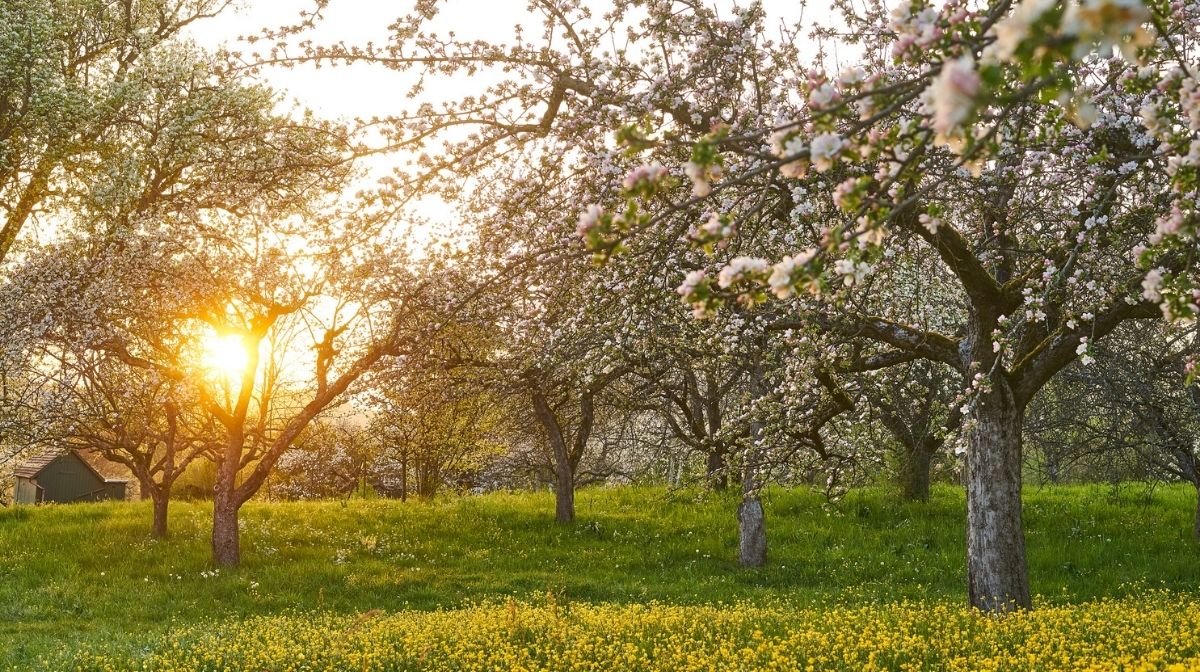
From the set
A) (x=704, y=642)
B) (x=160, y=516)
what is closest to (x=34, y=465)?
(x=160, y=516)

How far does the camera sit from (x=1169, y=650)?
741cm

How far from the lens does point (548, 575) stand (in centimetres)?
1734

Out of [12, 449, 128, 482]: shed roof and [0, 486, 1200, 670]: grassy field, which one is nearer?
[0, 486, 1200, 670]: grassy field

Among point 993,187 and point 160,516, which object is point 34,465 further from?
point 993,187

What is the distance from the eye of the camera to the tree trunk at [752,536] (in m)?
17.5

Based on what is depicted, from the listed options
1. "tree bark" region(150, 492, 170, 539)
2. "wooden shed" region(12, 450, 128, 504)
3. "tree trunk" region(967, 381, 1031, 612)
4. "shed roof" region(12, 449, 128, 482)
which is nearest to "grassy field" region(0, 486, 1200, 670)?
"tree bark" region(150, 492, 170, 539)

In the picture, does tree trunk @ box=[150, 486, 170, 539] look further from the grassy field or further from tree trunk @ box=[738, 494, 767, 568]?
tree trunk @ box=[738, 494, 767, 568]

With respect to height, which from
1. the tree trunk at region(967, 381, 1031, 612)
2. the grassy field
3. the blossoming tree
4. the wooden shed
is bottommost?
the wooden shed

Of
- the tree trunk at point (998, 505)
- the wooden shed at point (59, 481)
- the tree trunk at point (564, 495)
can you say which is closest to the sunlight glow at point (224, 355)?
the tree trunk at point (564, 495)

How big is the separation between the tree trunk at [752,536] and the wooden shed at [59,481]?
51.6 metres

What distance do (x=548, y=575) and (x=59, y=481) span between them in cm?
5797

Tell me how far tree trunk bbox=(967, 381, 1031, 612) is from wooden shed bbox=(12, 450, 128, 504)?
58189 millimetres

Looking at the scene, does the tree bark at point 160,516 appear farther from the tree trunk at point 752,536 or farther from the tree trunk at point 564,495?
the tree trunk at point 752,536

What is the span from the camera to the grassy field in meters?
9.56
